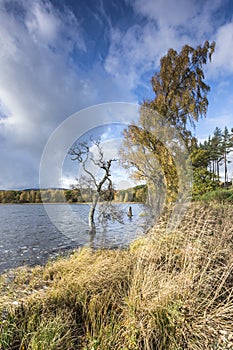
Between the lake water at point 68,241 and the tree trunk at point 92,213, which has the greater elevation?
the tree trunk at point 92,213

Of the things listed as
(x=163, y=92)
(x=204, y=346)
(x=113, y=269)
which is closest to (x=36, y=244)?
(x=113, y=269)

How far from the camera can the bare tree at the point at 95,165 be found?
8602 millimetres

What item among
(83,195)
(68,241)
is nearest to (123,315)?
(83,195)

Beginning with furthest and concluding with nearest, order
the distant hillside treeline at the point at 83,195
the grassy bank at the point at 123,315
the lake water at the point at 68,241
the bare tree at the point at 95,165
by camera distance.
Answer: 1. the bare tree at the point at 95,165
2. the distant hillside treeline at the point at 83,195
3. the lake water at the point at 68,241
4. the grassy bank at the point at 123,315

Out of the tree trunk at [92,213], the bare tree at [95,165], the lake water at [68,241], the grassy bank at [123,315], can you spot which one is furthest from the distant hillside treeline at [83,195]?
the grassy bank at [123,315]

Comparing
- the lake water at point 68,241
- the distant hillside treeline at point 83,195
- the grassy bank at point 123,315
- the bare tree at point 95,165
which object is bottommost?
the lake water at point 68,241

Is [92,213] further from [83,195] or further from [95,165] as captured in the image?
[95,165]

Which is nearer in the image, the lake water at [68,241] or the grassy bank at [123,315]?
the grassy bank at [123,315]

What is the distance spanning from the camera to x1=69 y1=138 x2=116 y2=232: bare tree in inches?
339

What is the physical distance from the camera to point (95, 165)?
8828 mm

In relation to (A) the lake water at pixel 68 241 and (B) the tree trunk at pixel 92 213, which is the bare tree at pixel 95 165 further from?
(A) the lake water at pixel 68 241

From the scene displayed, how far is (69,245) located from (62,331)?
7414mm

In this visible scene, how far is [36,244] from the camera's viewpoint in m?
9.65

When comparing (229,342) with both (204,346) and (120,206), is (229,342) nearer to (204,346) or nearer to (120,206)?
(204,346)
